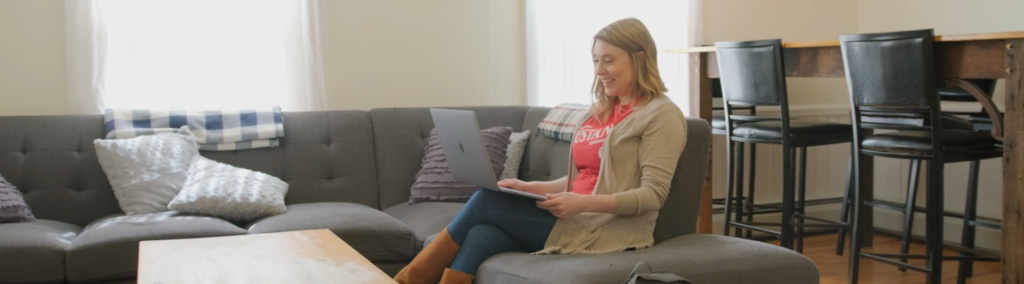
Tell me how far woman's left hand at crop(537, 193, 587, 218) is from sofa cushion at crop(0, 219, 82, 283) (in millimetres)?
1396

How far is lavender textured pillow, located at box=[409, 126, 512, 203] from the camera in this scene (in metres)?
3.35

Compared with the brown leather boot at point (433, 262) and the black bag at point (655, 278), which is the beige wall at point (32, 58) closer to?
the brown leather boot at point (433, 262)

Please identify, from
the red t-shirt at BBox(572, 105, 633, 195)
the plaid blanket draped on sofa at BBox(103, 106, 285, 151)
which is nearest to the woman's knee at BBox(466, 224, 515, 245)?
the red t-shirt at BBox(572, 105, 633, 195)

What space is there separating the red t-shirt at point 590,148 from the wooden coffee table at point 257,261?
0.61 metres

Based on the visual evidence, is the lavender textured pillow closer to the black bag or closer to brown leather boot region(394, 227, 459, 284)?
brown leather boot region(394, 227, 459, 284)

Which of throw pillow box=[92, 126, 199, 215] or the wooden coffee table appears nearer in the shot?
the wooden coffee table

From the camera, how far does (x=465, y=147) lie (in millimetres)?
2289

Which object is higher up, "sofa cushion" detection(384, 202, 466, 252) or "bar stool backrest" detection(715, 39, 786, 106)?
"bar stool backrest" detection(715, 39, 786, 106)

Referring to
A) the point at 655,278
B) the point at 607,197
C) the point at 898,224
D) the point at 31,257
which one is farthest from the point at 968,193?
the point at 31,257

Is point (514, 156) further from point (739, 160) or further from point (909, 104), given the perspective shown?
point (909, 104)

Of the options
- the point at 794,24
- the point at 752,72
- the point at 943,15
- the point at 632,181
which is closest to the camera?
the point at 632,181

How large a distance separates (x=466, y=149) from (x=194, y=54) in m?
1.77

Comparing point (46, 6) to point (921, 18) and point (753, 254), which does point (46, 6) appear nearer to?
point (753, 254)

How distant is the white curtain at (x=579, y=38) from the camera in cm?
416
